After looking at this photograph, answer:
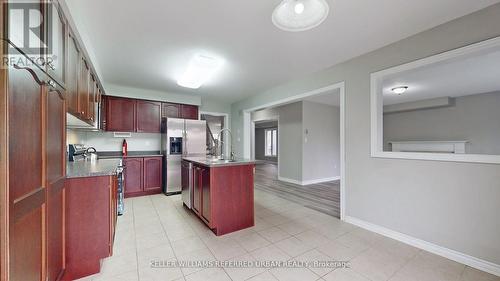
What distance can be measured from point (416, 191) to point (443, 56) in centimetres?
151

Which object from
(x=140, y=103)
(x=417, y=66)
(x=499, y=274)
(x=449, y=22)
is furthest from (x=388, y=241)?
(x=140, y=103)

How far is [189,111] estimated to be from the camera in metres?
5.04

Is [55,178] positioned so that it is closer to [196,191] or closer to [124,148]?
[196,191]

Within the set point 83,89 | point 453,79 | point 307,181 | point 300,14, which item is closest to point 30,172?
point 83,89

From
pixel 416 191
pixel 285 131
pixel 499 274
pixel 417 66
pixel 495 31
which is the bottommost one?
pixel 499 274

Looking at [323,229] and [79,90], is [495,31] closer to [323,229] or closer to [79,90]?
[323,229]

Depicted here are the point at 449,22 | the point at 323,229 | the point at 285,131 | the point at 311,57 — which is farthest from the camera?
the point at 285,131

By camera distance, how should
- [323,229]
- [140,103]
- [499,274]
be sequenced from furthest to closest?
[140,103] → [323,229] → [499,274]

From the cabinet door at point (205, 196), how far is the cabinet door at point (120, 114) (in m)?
2.75

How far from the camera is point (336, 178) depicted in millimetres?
6000

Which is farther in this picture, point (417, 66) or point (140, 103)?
point (140, 103)

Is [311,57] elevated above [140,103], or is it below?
above

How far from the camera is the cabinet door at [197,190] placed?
274 centimetres

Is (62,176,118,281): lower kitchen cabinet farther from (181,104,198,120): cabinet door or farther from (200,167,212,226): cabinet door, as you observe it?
(181,104,198,120): cabinet door
